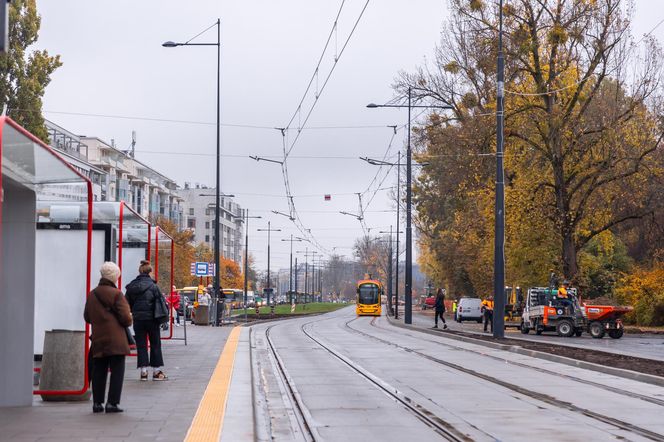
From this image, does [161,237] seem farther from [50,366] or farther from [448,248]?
[448,248]

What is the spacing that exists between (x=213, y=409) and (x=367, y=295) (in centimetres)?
6386

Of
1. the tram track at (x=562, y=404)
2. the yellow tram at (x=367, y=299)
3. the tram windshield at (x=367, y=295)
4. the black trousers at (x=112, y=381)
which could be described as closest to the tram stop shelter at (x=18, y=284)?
the black trousers at (x=112, y=381)

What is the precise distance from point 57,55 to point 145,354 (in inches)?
1159

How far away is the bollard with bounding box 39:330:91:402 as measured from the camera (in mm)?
11742

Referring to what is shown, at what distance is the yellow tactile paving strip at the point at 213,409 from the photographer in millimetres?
9133

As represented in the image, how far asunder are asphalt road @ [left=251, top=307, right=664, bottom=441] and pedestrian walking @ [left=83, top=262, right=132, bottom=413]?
157 cm

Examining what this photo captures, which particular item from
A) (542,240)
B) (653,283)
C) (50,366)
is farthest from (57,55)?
(50,366)

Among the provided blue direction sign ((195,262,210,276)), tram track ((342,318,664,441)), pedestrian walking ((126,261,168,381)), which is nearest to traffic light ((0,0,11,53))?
tram track ((342,318,664,441))

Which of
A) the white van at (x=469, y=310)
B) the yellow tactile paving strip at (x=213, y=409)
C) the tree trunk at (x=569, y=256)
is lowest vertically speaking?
A: the white van at (x=469, y=310)

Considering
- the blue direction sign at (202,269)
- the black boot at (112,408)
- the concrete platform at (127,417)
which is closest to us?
the concrete platform at (127,417)

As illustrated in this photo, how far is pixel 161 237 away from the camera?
2541 cm

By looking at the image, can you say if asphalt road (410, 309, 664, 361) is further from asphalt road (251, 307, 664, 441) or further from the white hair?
the white hair

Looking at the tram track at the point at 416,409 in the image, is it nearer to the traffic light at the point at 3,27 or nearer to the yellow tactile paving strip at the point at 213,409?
the yellow tactile paving strip at the point at 213,409

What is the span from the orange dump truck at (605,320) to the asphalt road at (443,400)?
1493 cm
